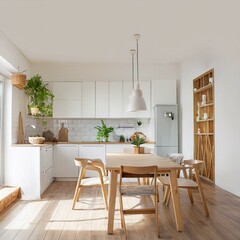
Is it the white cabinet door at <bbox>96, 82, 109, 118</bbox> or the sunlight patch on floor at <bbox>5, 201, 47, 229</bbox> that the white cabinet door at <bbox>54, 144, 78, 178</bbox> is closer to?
the white cabinet door at <bbox>96, 82, 109, 118</bbox>

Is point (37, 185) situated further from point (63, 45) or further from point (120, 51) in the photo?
point (120, 51)

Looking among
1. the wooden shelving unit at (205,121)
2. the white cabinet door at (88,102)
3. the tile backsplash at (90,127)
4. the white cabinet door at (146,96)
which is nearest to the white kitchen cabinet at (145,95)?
the white cabinet door at (146,96)

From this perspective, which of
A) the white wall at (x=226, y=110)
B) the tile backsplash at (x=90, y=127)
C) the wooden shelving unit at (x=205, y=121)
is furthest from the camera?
the tile backsplash at (x=90, y=127)

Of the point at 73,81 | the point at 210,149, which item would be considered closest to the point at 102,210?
the point at 210,149

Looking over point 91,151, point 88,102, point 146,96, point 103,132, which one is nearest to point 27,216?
point 91,151

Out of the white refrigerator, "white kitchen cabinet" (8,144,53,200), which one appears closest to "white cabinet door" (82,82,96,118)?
the white refrigerator

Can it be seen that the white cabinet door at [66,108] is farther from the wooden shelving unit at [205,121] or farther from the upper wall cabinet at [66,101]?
the wooden shelving unit at [205,121]

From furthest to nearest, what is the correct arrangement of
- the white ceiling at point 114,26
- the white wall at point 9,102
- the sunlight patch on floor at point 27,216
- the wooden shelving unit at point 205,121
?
the wooden shelving unit at point 205,121
the white wall at point 9,102
the white ceiling at point 114,26
the sunlight patch on floor at point 27,216

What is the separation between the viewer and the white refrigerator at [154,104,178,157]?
7.54m

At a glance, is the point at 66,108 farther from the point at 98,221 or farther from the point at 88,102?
the point at 98,221

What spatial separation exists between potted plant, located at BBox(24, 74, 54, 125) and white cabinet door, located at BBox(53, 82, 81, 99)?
21 centimetres

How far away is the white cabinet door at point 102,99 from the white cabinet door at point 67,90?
0.47 meters

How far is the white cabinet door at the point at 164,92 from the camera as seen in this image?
25.4 feet

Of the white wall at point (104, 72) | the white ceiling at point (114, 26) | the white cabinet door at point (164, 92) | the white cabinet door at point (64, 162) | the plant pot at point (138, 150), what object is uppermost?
the white ceiling at point (114, 26)
